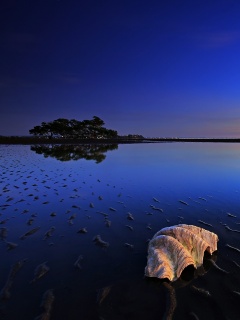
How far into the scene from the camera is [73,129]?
149 metres

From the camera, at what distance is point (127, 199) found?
12703 millimetres

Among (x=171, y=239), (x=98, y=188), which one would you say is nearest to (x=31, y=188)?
(x=98, y=188)

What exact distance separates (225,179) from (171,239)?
1429 centimetres

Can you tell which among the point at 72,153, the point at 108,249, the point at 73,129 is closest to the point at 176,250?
the point at 108,249

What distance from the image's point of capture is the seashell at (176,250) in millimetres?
5379

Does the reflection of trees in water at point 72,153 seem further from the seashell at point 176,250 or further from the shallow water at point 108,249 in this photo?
the seashell at point 176,250

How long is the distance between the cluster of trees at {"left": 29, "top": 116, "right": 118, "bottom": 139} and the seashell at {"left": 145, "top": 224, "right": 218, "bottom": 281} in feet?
447

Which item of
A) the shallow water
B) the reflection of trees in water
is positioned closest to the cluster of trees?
the reflection of trees in water

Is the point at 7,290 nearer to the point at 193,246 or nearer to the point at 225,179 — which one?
the point at 193,246

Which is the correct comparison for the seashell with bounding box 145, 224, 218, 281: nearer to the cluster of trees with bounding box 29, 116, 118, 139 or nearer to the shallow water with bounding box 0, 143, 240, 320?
the shallow water with bounding box 0, 143, 240, 320

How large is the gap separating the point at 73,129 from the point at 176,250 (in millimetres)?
148441

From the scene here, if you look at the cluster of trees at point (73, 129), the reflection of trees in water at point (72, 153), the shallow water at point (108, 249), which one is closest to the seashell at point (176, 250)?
the shallow water at point (108, 249)

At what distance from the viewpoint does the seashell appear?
538 cm

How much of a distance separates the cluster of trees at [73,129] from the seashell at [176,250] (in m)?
136
